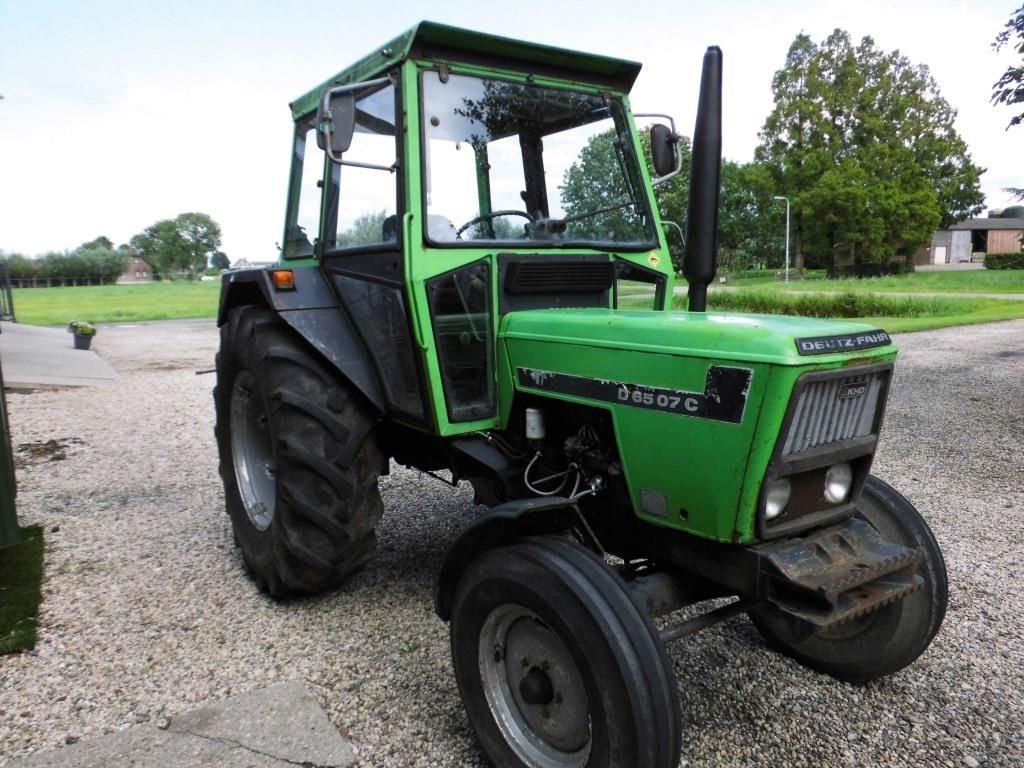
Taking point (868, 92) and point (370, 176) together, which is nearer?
point (370, 176)

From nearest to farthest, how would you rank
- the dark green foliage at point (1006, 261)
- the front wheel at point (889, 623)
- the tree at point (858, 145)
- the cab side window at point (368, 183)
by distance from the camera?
the front wheel at point (889, 623) → the cab side window at point (368, 183) → the tree at point (858, 145) → the dark green foliage at point (1006, 261)

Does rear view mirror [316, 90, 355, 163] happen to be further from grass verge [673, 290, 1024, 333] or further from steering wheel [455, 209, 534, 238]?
grass verge [673, 290, 1024, 333]

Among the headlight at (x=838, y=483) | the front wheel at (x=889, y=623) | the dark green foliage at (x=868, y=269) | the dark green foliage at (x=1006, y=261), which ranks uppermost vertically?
the dark green foliage at (x=1006, y=261)

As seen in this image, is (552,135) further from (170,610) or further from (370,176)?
(170,610)

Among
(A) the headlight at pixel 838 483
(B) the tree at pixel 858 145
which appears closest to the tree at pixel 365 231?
(A) the headlight at pixel 838 483

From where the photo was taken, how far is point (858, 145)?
42469 millimetres

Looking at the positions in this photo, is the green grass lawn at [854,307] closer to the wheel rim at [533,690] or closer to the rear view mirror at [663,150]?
the rear view mirror at [663,150]

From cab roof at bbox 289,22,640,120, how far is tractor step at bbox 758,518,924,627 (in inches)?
81.6

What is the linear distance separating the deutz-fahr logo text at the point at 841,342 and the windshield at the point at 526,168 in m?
1.20

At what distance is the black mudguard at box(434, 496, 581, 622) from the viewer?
226 cm

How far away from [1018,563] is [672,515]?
2.69 metres

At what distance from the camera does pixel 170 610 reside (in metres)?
3.44

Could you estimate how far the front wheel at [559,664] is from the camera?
1924 millimetres

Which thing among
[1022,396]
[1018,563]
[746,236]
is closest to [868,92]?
[746,236]
